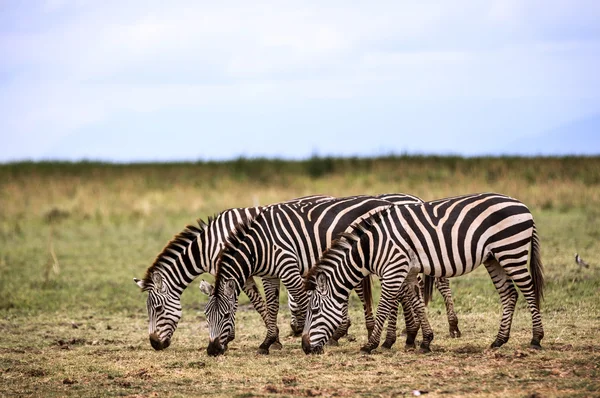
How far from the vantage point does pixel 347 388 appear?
7.48m

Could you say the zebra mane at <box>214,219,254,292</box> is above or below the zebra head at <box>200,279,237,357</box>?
above

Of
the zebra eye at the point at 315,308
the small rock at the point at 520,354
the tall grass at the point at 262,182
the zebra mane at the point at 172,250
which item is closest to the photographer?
the small rock at the point at 520,354

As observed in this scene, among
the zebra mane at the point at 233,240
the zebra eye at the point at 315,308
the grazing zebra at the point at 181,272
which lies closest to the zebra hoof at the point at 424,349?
the zebra eye at the point at 315,308

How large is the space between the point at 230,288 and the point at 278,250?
0.77 meters

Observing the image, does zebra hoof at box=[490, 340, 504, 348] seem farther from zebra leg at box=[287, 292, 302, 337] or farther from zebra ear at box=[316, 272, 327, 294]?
zebra leg at box=[287, 292, 302, 337]

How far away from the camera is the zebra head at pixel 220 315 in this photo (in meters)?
9.49

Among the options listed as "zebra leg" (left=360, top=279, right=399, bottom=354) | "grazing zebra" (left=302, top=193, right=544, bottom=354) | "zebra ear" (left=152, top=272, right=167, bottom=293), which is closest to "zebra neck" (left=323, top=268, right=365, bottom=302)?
"grazing zebra" (left=302, top=193, right=544, bottom=354)

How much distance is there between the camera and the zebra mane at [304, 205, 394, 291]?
934 centimetres

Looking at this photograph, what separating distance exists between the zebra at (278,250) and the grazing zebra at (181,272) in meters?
0.38

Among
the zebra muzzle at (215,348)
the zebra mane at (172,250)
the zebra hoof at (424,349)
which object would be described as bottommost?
the zebra muzzle at (215,348)

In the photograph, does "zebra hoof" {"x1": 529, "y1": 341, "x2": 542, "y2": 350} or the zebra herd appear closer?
"zebra hoof" {"x1": 529, "y1": 341, "x2": 542, "y2": 350}

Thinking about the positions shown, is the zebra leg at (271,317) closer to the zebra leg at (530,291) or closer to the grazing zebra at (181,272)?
the grazing zebra at (181,272)

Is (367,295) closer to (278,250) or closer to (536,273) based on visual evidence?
(278,250)

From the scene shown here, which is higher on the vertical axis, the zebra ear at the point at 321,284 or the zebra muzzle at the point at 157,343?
the zebra ear at the point at 321,284
